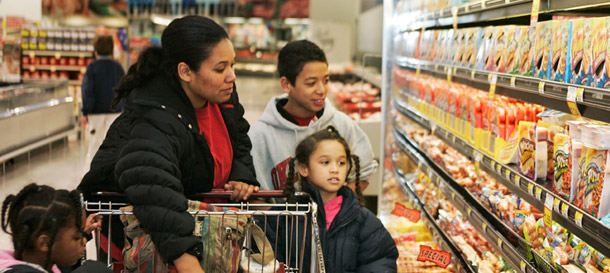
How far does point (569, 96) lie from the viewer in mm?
2273

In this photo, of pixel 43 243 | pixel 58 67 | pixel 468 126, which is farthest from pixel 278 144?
pixel 58 67

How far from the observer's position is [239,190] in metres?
2.27

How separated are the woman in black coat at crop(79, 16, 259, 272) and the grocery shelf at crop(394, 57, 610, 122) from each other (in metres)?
1.14

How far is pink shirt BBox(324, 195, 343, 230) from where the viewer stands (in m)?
2.57

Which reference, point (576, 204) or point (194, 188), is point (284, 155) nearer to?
point (194, 188)

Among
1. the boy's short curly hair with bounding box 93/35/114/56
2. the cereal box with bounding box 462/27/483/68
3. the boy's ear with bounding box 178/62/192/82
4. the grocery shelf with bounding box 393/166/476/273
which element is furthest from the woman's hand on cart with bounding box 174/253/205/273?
the boy's short curly hair with bounding box 93/35/114/56

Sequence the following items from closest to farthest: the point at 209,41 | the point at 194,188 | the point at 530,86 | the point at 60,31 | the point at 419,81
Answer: the point at 209,41
the point at 194,188
the point at 530,86
the point at 419,81
the point at 60,31

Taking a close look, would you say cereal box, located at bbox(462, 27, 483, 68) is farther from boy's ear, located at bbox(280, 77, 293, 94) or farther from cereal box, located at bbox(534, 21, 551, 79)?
boy's ear, located at bbox(280, 77, 293, 94)

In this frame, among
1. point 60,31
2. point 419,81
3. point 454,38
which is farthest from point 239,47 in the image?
point 454,38

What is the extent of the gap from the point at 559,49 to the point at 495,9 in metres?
0.99

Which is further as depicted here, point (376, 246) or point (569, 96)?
point (376, 246)

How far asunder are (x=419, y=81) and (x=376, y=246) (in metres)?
3.18

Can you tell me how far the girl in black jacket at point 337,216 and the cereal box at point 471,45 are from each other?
1409 millimetres

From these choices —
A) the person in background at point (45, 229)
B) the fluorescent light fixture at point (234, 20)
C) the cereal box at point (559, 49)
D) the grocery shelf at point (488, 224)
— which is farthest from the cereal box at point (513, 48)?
the fluorescent light fixture at point (234, 20)
